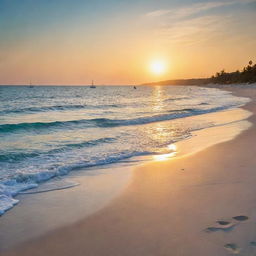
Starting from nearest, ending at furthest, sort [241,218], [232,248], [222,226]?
[232,248]
[222,226]
[241,218]

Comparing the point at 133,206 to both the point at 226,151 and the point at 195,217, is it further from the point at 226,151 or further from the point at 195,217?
the point at 226,151

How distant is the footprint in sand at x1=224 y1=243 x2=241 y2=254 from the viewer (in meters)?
2.94

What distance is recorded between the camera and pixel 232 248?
3004 millimetres

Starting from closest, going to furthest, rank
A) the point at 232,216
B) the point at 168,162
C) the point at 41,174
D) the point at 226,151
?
the point at 232,216 < the point at 41,174 < the point at 168,162 < the point at 226,151

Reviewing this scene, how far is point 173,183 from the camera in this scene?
5379 mm

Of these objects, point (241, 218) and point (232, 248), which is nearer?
point (232, 248)

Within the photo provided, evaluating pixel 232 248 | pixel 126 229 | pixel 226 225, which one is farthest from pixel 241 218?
pixel 126 229

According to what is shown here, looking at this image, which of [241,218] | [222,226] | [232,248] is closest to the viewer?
[232,248]

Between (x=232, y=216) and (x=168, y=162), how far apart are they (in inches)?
138

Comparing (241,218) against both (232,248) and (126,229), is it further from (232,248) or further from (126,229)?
(126,229)

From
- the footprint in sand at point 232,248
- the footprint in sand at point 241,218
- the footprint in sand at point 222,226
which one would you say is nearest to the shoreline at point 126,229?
the footprint in sand at point 232,248

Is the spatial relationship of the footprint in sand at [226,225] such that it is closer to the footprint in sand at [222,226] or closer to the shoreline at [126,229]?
the footprint in sand at [222,226]

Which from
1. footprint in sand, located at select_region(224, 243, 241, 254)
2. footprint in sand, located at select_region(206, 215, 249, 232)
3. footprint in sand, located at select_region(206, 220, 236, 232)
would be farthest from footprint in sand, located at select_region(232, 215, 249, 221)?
footprint in sand, located at select_region(224, 243, 241, 254)

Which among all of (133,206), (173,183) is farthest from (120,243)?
(173,183)
